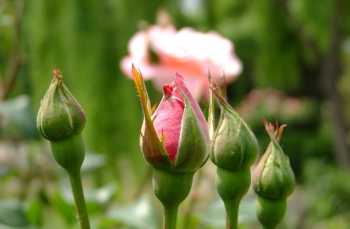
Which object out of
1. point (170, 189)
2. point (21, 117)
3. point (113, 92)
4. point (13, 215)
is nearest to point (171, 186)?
point (170, 189)

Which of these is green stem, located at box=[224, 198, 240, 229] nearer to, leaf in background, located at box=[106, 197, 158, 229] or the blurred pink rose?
leaf in background, located at box=[106, 197, 158, 229]

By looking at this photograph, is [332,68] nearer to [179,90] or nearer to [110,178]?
[110,178]

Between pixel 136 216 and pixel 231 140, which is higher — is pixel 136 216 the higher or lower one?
the lower one

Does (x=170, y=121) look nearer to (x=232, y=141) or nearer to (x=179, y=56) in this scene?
(x=232, y=141)

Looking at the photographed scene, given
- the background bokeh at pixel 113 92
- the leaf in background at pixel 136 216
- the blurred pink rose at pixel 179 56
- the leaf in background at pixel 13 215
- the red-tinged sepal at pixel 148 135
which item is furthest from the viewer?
the blurred pink rose at pixel 179 56

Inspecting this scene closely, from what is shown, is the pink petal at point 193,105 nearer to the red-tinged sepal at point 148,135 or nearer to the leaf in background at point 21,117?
the red-tinged sepal at point 148,135

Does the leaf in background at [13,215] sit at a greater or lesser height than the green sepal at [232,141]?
lesser

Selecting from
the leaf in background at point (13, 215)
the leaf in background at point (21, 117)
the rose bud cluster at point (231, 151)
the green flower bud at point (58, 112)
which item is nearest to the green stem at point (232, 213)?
the rose bud cluster at point (231, 151)
